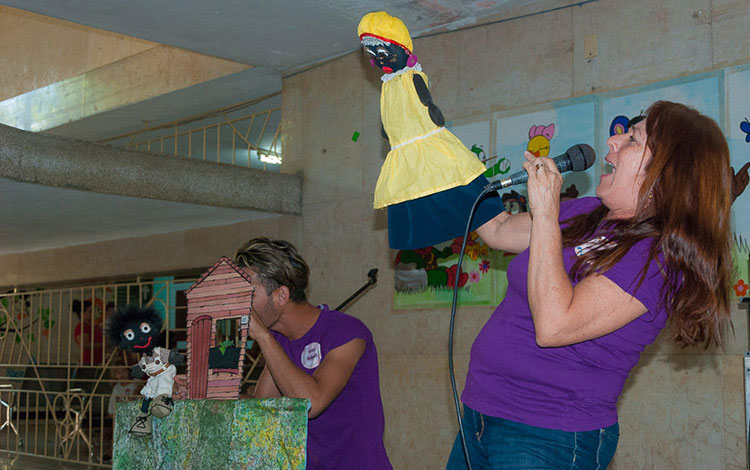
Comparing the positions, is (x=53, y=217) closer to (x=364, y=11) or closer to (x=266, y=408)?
(x=364, y=11)

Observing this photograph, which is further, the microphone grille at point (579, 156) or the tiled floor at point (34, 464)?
the tiled floor at point (34, 464)

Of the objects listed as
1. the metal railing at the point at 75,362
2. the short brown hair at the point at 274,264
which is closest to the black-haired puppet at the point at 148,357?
the short brown hair at the point at 274,264

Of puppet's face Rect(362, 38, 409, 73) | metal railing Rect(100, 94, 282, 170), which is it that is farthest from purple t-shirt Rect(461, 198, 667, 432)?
metal railing Rect(100, 94, 282, 170)

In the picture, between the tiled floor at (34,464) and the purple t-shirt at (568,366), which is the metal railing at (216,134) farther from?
the purple t-shirt at (568,366)

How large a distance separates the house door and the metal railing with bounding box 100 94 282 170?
5051 mm

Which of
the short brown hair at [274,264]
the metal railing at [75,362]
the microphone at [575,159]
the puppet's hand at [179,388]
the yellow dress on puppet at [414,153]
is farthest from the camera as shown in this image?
the metal railing at [75,362]

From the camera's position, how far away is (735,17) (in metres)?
4.20

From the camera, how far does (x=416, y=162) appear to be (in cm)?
187

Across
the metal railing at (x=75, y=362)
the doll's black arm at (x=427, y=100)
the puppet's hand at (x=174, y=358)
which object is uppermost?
the doll's black arm at (x=427, y=100)

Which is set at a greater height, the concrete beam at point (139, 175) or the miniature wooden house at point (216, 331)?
the concrete beam at point (139, 175)

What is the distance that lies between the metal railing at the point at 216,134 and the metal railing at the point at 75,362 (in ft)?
5.22

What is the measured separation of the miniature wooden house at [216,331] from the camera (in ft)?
7.64

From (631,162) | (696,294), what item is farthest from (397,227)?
(696,294)

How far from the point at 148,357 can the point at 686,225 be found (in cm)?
172
